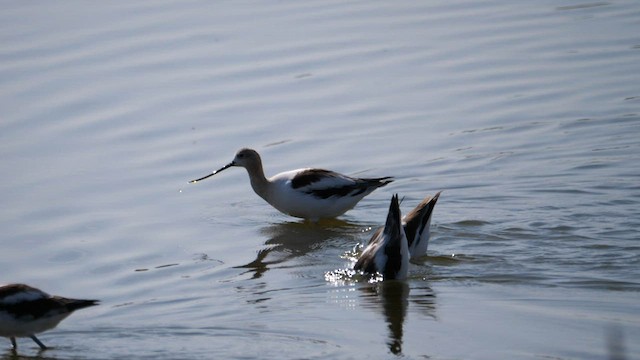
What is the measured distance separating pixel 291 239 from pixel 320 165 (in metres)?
1.59

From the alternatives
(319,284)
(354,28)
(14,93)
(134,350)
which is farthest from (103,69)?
(134,350)

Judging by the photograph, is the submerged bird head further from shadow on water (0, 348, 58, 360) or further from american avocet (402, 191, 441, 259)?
shadow on water (0, 348, 58, 360)

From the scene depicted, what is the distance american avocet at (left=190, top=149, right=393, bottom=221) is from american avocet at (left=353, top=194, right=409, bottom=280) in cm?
168

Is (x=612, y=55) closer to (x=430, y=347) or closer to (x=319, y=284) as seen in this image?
(x=319, y=284)

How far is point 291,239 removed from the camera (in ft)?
38.4

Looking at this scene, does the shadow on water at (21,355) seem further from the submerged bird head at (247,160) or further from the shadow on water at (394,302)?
the submerged bird head at (247,160)

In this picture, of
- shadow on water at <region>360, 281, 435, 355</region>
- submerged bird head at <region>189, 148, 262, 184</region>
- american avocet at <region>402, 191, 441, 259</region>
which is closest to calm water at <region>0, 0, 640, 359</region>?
shadow on water at <region>360, 281, 435, 355</region>

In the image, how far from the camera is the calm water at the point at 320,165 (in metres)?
8.53

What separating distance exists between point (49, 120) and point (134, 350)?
626 centimetres

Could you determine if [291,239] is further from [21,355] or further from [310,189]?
[21,355]

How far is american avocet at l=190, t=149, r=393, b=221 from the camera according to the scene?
39.1 ft

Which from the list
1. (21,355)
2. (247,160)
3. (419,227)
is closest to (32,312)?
(21,355)

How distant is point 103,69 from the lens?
15195mm

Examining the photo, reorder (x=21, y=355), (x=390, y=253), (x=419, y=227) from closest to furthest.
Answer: (x=21, y=355) → (x=390, y=253) → (x=419, y=227)
